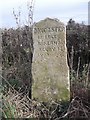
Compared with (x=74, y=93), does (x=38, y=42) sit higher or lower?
higher

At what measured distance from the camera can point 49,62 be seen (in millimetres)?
6859

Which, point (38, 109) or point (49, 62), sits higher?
point (49, 62)

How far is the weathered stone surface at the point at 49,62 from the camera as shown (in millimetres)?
6824

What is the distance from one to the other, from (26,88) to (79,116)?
1466 millimetres

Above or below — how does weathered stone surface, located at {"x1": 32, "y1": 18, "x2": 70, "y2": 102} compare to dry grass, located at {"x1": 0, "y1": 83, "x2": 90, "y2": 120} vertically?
above

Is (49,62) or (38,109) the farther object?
(49,62)

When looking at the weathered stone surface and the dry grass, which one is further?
the weathered stone surface

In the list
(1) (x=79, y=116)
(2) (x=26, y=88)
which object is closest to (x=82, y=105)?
(1) (x=79, y=116)

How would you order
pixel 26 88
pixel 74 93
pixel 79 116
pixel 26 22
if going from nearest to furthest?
pixel 79 116
pixel 74 93
pixel 26 88
pixel 26 22

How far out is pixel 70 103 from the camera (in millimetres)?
6414

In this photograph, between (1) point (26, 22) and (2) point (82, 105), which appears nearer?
(2) point (82, 105)

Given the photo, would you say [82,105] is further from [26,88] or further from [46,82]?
[26,88]

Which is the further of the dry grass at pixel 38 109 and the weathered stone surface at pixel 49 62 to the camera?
the weathered stone surface at pixel 49 62

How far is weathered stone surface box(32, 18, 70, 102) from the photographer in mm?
6824
